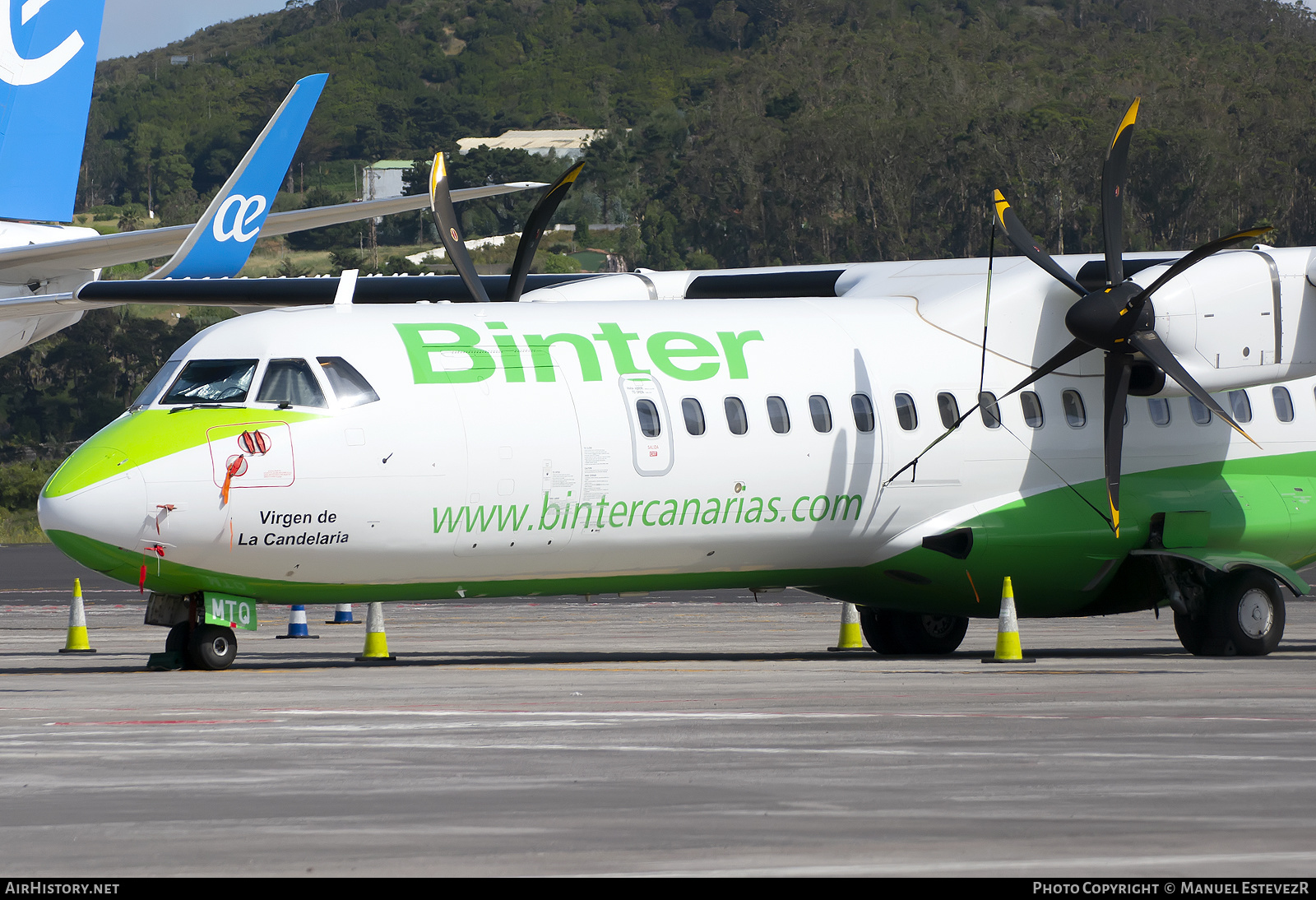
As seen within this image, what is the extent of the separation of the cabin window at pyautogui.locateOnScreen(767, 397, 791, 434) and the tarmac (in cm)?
213

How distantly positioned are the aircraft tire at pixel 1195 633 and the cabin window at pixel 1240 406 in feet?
7.52

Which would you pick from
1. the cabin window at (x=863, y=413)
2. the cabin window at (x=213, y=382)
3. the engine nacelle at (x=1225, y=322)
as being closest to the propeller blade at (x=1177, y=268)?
the engine nacelle at (x=1225, y=322)

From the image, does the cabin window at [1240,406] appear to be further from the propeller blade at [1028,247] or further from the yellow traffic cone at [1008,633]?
the yellow traffic cone at [1008,633]

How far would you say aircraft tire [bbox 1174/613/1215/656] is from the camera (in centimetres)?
1833

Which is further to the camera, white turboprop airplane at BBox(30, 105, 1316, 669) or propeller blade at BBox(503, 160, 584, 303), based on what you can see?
propeller blade at BBox(503, 160, 584, 303)

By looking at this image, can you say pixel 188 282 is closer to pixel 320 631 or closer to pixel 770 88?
pixel 320 631

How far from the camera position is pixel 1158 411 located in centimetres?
1912

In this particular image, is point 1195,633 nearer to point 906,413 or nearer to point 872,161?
point 906,413

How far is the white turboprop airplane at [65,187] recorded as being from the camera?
2517cm

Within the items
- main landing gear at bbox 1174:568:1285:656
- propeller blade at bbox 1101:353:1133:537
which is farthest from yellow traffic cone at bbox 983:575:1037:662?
main landing gear at bbox 1174:568:1285:656

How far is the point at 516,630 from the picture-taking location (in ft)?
78.1

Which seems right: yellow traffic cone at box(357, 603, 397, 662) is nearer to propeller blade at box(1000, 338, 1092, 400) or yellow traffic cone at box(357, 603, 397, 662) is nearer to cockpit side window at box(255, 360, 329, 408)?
cockpit side window at box(255, 360, 329, 408)

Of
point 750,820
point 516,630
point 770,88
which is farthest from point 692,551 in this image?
point 770,88

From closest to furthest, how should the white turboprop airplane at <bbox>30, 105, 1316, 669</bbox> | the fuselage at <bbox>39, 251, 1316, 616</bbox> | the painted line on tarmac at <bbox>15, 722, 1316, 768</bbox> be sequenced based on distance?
the painted line on tarmac at <bbox>15, 722, 1316, 768</bbox> → the fuselage at <bbox>39, 251, 1316, 616</bbox> → the white turboprop airplane at <bbox>30, 105, 1316, 669</bbox>
